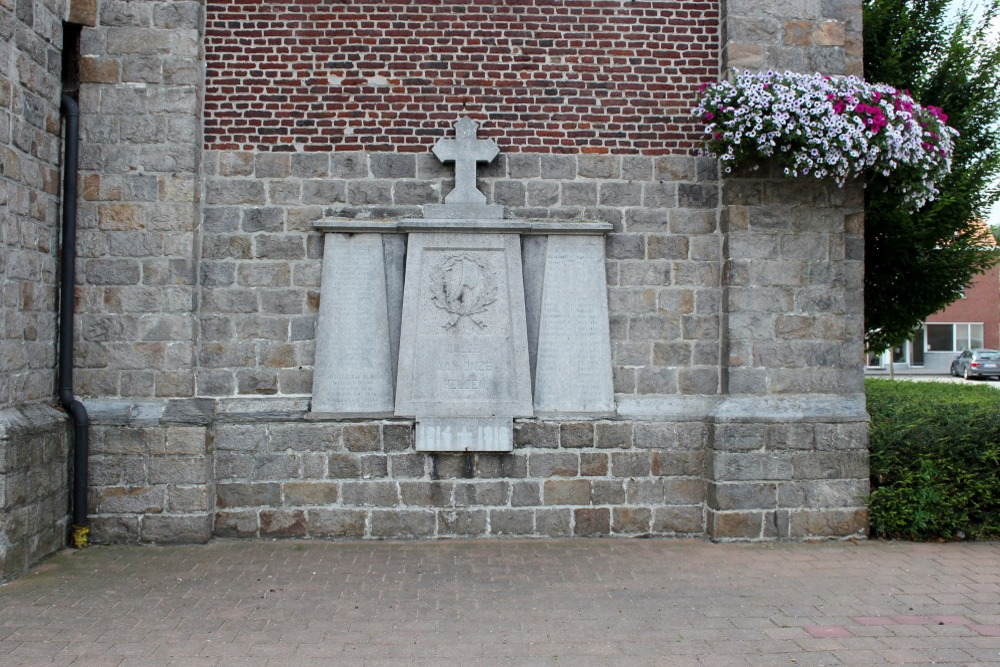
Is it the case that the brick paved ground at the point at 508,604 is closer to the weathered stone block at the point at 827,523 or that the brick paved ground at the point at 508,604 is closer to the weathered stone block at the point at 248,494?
the weathered stone block at the point at 827,523

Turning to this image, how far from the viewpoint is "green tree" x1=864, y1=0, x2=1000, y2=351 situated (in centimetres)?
994

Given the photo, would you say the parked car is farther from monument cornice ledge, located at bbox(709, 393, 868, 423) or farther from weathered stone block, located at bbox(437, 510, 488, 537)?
weathered stone block, located at bbox(437, 510, 488, 537)

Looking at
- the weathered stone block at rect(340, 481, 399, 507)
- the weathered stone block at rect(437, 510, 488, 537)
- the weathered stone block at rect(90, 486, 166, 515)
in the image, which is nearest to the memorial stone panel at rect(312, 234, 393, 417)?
the weathered stone block at rect(340, 481, 399, 507)

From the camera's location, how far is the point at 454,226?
21.6 feet

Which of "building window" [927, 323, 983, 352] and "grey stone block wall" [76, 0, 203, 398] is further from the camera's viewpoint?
"building window" [927, 323, 983, 352]

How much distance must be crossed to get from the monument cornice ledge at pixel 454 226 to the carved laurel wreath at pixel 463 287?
260 mm

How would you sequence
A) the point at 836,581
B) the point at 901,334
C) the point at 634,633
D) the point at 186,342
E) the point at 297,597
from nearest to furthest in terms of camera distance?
the point at 634,633 < the point at 297,597 < the point at 836,581 < the point at 186,342 < the point at 901,334

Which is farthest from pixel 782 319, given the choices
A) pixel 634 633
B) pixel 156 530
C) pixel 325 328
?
pixel 156 530

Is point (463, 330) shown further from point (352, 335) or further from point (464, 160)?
point (464, 160)

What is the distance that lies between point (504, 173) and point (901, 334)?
704 cm

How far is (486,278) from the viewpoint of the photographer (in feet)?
21.8

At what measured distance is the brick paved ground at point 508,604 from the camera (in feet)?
14.0

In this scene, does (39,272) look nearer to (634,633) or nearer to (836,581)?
(634,633)

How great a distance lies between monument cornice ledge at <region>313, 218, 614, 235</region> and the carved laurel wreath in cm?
26
